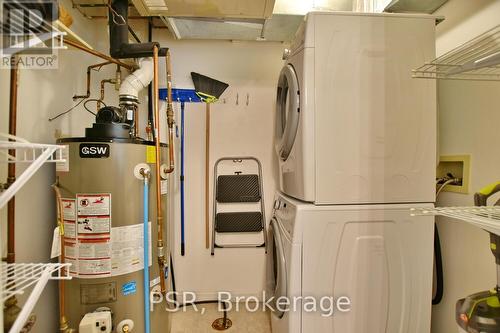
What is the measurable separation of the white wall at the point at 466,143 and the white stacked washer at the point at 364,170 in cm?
18

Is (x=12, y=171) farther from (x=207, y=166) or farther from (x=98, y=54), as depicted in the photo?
(x=207, y=166)

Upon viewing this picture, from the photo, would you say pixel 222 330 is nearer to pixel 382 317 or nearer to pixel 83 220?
pixel 382 317

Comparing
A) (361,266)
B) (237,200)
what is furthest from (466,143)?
(237,200)

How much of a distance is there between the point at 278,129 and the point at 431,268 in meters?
1.17

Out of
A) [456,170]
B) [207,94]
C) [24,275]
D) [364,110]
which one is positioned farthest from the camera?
[207,94]

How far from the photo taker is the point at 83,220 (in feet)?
4.04

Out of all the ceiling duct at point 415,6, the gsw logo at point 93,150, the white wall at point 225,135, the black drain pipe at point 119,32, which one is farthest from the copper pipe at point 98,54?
the ceiling duct at point 415,6

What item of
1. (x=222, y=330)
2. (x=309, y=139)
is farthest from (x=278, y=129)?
(x=222, y=330)

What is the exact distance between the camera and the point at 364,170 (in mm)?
1224

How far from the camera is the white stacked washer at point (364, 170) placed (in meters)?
1.20

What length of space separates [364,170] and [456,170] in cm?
57

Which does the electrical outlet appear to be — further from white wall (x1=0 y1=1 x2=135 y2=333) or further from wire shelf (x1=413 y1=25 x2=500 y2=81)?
white wall (x1=0 y1=1 x2=135 y2=333)
